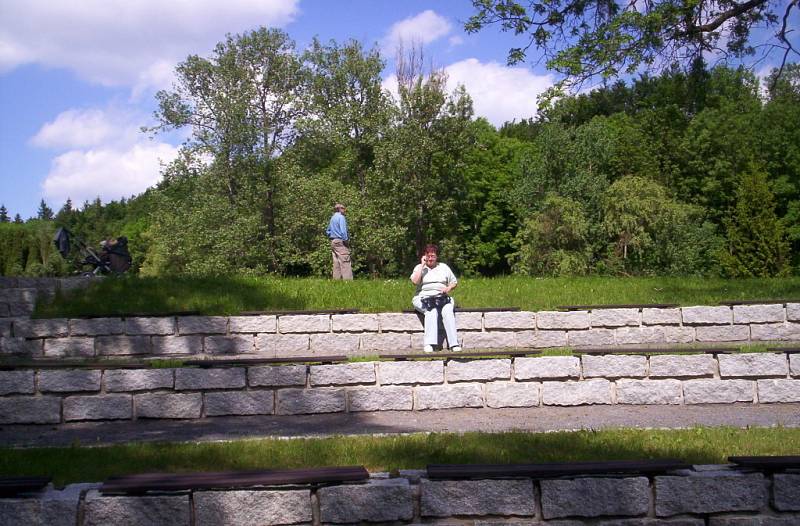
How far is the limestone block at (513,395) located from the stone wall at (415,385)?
0.04 ft

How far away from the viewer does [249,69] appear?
144ft

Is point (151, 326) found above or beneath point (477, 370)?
above

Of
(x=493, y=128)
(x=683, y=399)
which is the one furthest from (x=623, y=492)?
(x=493, y=128)

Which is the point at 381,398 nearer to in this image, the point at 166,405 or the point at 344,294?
the point at 166,405

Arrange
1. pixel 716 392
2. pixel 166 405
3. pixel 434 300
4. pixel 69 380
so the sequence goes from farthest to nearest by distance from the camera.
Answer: pixel 434 300 → pixel 716 392 → pixel 69 380 → pixel 166 405

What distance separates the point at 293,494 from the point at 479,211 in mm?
48907

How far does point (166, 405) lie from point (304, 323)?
5.14 metres

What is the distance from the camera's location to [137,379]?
984cm

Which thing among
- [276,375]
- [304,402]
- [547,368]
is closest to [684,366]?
[547,368]

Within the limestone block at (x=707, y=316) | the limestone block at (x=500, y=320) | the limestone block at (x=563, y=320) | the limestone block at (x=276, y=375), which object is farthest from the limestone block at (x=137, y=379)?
the limestone block at (x=707, y=316)

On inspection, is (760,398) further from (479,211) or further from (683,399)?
(479,211)

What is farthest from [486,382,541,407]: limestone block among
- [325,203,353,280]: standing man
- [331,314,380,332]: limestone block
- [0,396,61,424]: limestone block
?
[325,203,353,280]: standing man

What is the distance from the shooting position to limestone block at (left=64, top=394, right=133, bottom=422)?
941cm

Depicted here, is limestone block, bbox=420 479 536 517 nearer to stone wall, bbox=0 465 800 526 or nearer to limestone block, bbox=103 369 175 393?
stone wall, bbox=0 465 800 526
